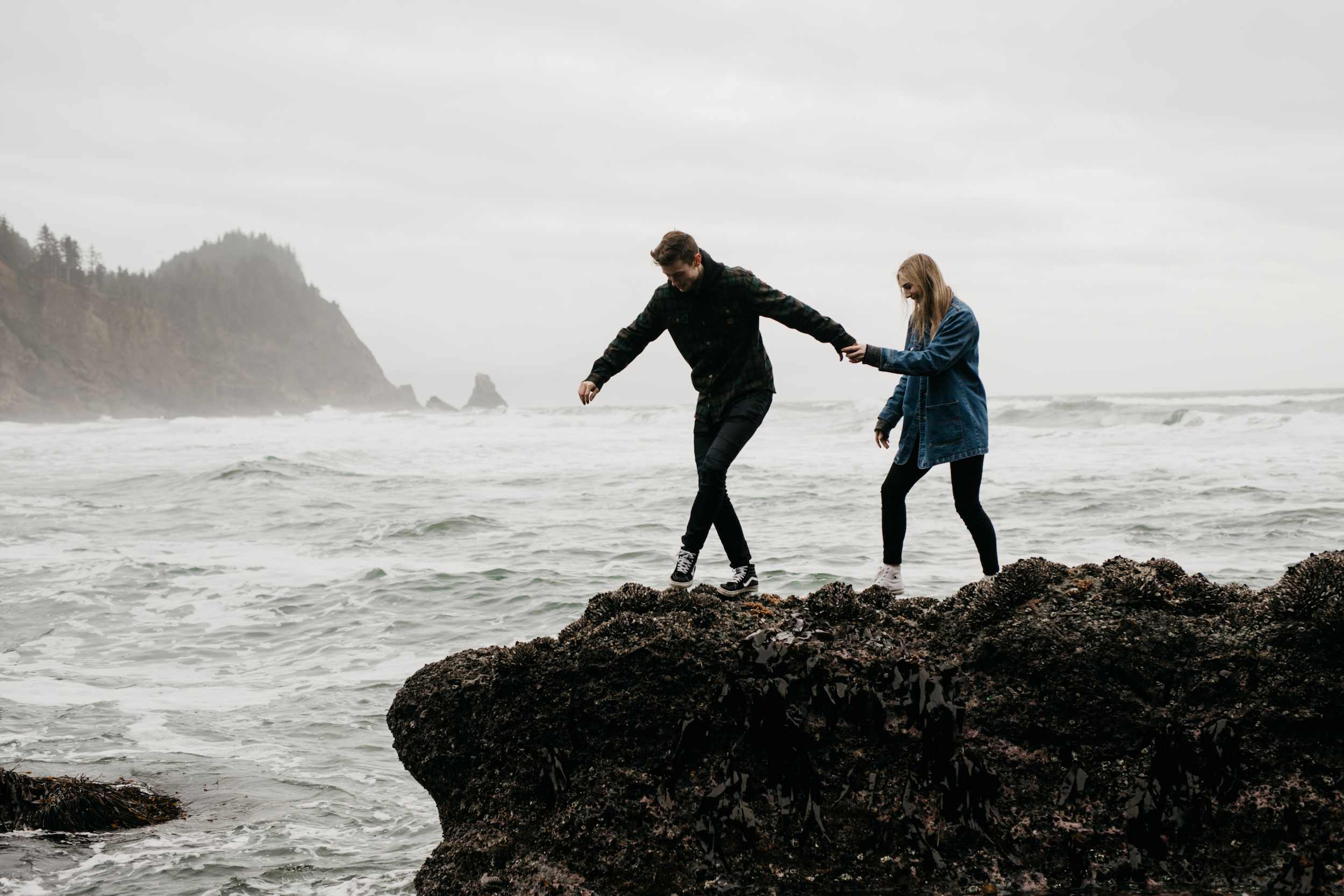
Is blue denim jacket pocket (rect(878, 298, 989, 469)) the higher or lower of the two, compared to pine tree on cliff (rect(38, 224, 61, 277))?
lower

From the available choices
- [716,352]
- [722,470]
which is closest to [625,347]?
[716,352]

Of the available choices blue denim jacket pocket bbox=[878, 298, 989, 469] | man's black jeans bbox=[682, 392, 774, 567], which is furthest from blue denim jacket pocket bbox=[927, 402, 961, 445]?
man's black jeans bbox=[682, 392, 774, 567]

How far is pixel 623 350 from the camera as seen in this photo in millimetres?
4766

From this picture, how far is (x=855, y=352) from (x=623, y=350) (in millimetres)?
1150

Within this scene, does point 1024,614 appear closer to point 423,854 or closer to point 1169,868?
point 1169,868

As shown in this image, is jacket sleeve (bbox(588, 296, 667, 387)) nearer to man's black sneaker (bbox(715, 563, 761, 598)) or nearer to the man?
the man

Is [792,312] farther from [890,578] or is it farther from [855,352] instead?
[890,578]

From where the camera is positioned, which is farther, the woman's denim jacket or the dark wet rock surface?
the woman's denim jacket

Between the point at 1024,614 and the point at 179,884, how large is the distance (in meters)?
3.19

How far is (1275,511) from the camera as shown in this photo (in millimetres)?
11445

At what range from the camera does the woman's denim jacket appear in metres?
4.45

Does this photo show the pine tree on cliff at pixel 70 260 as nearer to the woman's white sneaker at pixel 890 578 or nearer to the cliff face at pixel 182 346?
the cliff face at pixel 182 346

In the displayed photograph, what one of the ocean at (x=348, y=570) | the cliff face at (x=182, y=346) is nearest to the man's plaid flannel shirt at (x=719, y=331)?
the ocean at (x=348, y=570)

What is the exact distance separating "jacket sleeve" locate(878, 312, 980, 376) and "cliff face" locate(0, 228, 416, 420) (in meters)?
70.0
